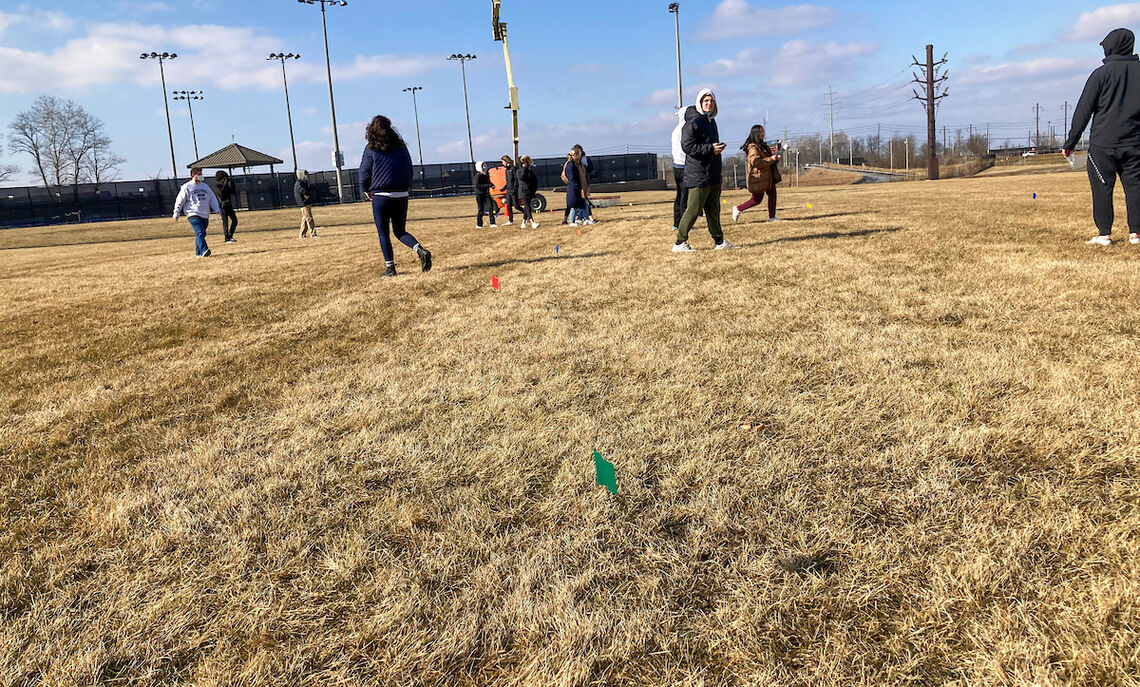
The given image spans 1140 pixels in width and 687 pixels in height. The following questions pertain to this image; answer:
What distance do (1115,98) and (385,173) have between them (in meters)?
7.89

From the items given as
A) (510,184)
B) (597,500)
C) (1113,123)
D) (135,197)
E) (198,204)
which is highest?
(135,197)

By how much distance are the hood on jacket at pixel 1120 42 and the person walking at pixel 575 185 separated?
359 inches

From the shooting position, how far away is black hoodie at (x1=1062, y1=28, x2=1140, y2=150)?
6258 millimetres

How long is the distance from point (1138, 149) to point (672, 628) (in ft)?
25.2

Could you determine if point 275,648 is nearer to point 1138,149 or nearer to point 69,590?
point 69,590

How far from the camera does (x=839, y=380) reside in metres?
3.14

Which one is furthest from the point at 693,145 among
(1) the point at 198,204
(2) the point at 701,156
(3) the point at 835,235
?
(1) the point at 198,204

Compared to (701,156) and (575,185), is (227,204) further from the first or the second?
(701,156)

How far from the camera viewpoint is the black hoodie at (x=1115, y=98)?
626cm

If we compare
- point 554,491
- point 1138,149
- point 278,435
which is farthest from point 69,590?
point 1138,149

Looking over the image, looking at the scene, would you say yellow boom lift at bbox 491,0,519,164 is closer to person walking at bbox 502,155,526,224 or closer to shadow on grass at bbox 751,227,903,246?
person walking at bbox 502,155,526,224

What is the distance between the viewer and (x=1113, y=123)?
20.9ft

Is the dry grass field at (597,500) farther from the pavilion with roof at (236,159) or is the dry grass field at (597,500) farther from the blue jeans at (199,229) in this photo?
the pavilion with roof at (236,159)

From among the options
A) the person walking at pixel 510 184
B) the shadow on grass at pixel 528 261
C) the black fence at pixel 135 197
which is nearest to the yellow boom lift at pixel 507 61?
the person walking at pixel 510 184
